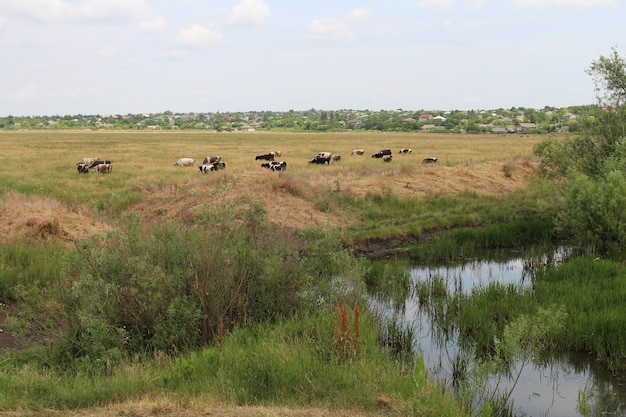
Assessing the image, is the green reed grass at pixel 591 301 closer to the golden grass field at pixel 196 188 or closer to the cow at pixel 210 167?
the golden grass field at pixel 196 188

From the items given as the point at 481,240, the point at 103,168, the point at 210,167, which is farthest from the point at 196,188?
the point at 103,168

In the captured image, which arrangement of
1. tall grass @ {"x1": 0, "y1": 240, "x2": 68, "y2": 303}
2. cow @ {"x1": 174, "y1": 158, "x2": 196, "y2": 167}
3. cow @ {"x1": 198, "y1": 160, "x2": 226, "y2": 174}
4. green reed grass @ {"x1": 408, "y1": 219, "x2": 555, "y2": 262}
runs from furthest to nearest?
cow @ {"x1": 174, "y1": 158, "x2": 196, "y2": 167}
cow @ {"x1": 198, "y1": 160, "x2": 226, "y2": 174}
green reed grass @ {"x1": 408, "y1": 219, "x2": 555, "y2": 262}
tall grass @ {"x1": 0, "y1": 240, "x2": 68, "y2": 303}

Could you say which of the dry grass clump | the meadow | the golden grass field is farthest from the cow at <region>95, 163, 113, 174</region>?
the meadow

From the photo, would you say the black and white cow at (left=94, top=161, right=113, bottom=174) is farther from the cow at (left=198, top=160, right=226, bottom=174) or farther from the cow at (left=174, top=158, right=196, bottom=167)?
the cow at (left=174, top=158, right=196, bottom=167)

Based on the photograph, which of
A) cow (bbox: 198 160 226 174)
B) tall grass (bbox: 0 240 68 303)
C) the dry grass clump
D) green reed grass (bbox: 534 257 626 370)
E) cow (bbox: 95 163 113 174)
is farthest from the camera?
cow (bbox: 198 160 226 174)

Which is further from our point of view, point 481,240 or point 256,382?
point 481,240

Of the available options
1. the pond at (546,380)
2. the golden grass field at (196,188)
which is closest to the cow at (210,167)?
the golden grass field at (196,188)

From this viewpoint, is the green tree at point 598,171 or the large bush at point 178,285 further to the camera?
the green tree at point 598,171

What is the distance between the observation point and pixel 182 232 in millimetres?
9766

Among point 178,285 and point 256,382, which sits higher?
point 178,285

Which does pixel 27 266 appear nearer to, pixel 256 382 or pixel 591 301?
pixel 256 382

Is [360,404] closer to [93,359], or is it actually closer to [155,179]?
[93,359]

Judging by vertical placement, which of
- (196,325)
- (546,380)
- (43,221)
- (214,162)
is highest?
(214,162)

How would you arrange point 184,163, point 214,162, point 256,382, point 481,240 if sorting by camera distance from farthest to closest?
1. point 184,163
2. point 214,162
3. point 481,240
4. point 256,382
